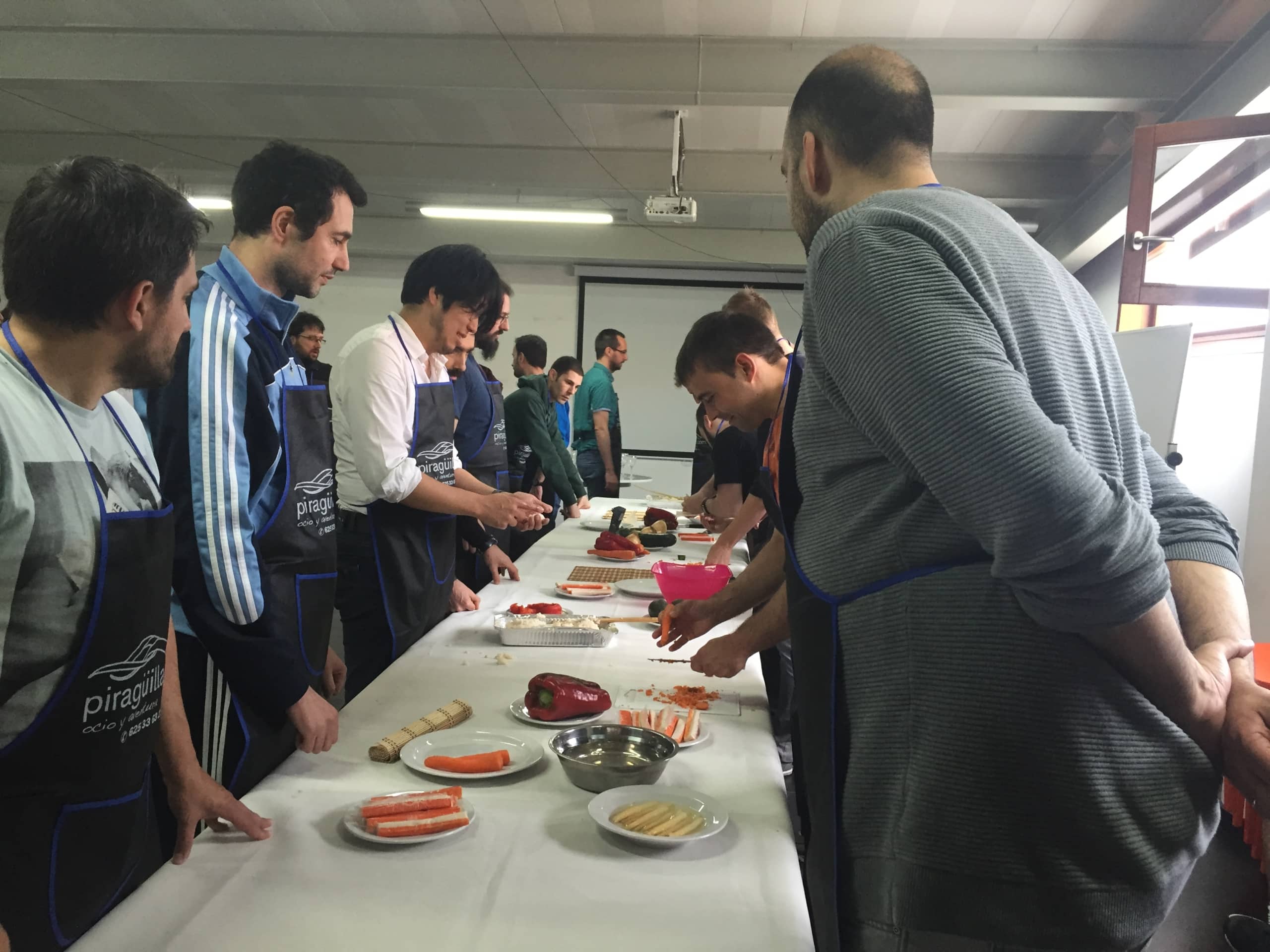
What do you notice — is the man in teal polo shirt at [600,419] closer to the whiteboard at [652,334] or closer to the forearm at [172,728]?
the whiteboard at [652,334]

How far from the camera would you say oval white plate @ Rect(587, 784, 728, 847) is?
1.10m

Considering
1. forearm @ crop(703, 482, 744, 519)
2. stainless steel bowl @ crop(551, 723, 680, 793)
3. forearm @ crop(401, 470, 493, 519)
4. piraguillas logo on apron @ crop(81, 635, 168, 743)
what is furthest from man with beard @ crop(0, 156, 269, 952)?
forearm @ crop(703, 482, 744, 519)

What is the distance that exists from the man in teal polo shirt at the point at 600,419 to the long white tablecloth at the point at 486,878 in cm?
585

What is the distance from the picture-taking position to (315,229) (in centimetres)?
186

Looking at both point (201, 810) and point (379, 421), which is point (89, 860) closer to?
point (201, 810)

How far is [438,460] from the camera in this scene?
2818 mm

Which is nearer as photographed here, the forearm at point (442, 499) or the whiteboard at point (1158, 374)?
the forearm at point (442, 499)

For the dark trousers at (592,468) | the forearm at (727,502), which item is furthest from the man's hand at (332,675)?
the dark trousers at (592,468)

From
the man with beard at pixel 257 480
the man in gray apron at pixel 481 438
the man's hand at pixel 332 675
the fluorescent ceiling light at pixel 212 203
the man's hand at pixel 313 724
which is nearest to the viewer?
the man's hand at pixel 313 724

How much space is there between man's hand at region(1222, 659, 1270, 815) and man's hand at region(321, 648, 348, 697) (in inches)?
71.1

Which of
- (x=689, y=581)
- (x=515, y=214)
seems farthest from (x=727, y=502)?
(x=515, y=214)

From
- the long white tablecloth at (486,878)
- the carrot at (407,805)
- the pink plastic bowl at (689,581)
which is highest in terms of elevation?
the pink plastic bowl at (689,581)

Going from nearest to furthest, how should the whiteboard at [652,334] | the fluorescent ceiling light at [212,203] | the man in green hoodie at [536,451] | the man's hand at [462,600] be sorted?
the man's hand at [462,600] < the man in green hoodie at [536,451] < the fluorescent ceiling light at [212,203] < the whiteboard at [652,334]

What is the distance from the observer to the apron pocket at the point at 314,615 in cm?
182
